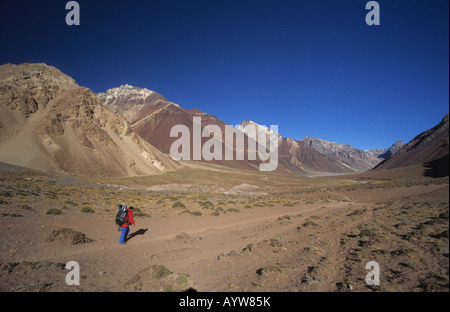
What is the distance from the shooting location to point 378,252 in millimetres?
6160

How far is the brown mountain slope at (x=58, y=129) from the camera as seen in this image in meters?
46.3

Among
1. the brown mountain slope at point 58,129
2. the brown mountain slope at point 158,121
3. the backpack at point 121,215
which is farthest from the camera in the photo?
the brown mountain slope at point 158,121

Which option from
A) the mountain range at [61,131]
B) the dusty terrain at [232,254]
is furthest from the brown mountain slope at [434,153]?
the mountain range at [61,131]

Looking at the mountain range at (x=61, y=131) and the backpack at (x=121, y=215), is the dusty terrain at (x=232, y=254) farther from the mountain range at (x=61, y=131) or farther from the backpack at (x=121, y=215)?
the mountain range at (x=61, y=131)

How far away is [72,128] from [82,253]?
190ft

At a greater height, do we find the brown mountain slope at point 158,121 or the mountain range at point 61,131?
the brown mountain slope at point 158,121

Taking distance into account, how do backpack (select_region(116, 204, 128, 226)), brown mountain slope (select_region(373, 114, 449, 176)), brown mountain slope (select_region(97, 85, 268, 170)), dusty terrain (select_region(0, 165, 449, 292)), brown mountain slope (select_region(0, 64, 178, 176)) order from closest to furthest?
brown mountain slope (select_region(373, 114, 449, 176))
dusty terrain (select_region(0, 165, 449, 292))
backpack (select_region(116, 204, 128, 226))
brown mountain slope (select_region(0, 64, 178, 176))
brown mountain slope (select_region(97, 85, 268, 170))

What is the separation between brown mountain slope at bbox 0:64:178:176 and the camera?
152 feet

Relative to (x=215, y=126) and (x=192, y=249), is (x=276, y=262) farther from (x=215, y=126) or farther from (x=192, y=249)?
(x=215, y=126)

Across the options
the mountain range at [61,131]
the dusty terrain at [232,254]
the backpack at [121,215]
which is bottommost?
the dusty terrain at [232,254]

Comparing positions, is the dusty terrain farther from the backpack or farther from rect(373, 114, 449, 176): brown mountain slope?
the backpack

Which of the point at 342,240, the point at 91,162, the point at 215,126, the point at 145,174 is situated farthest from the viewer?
the point at 215,126

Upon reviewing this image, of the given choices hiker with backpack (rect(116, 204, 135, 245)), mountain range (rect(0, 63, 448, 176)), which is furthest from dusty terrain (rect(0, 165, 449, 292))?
mountain range (rect(0, 63, 448, 176))
